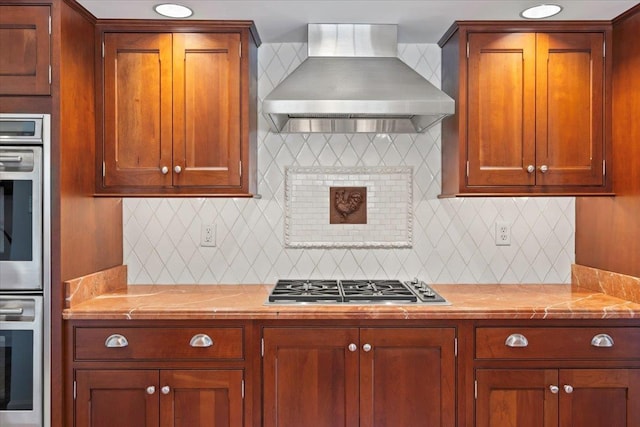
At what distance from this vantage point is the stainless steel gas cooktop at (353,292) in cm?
207

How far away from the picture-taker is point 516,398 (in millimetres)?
1975

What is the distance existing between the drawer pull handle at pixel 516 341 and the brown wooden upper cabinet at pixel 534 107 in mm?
680

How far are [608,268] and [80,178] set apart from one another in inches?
99.4

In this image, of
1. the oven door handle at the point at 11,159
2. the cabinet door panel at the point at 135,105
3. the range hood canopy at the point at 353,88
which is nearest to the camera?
the oven door handle at the point at 11,159

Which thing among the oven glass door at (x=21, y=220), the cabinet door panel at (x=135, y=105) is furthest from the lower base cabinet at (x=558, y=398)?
the oven glass door at (x=21, y=220)

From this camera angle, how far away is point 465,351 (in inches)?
77.9

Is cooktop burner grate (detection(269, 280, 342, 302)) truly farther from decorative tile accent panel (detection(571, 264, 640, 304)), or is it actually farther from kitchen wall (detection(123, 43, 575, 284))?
decorative tile accent panel (detection(571, 264, 640, 304))

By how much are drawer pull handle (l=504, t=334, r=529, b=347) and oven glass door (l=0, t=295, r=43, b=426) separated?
1915 mm

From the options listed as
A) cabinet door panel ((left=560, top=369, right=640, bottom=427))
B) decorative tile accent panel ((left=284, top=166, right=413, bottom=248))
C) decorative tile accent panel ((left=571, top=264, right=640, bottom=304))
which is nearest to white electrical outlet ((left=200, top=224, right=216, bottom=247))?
decorative tile accent panel ((left=284, top=166, right=413, bottom=248))

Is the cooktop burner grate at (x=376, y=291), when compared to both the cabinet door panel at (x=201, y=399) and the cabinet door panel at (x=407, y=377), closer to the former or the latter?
the cabinet door panel at (x=407, y=377)

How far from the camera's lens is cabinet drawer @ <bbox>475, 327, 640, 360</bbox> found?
1.96m

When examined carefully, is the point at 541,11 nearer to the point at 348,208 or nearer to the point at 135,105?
the point at 348,208

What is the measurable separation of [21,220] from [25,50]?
27.8 inches

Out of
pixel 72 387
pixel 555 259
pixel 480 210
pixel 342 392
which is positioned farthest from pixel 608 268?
pixel 72 387
